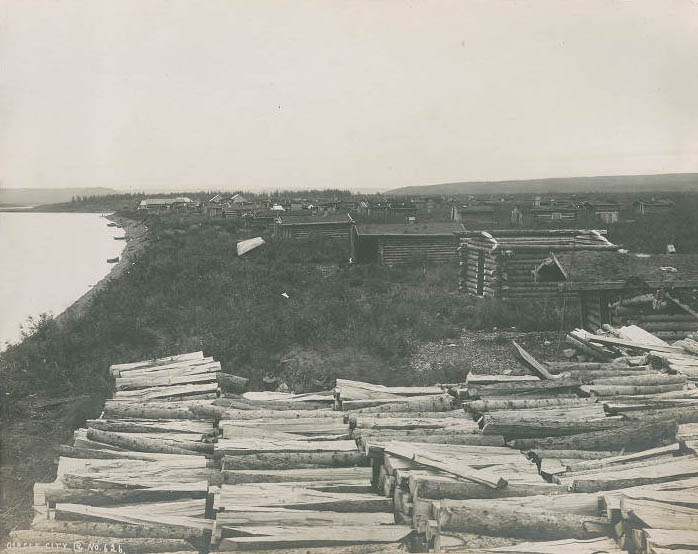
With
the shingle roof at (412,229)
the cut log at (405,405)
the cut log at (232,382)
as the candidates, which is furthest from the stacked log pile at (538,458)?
the shingle roof at (412,229)

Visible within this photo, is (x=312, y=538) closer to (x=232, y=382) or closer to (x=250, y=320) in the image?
(x=232, y=382)

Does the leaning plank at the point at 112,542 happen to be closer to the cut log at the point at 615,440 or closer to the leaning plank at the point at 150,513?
the leaning plank at the point at 150,513

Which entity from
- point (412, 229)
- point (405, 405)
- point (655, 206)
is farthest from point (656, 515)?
point (655, 206)

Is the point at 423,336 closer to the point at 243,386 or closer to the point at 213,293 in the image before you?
the point at 243,386

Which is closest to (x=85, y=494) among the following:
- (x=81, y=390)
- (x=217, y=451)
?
(x=217, y=451)

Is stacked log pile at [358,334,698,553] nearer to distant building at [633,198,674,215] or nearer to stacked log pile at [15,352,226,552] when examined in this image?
stacked log pile at [15,352,226,552]
